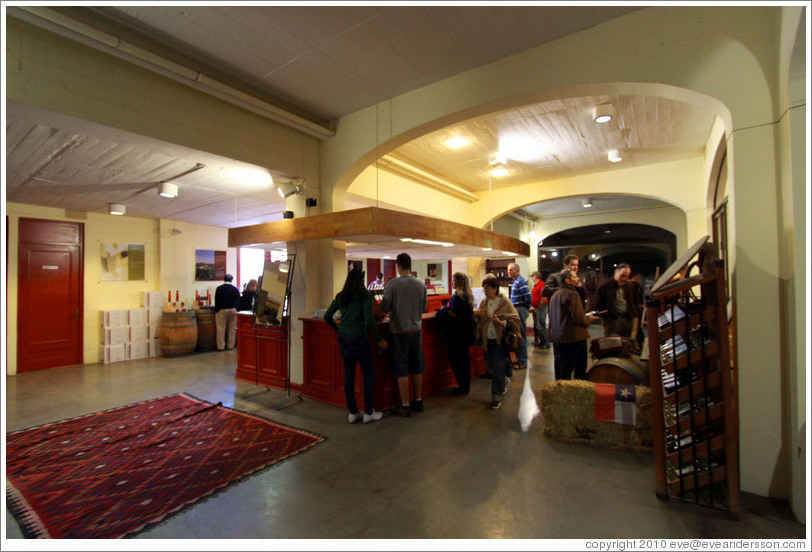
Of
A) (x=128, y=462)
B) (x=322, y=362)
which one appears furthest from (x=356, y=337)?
(x=128, y=462)

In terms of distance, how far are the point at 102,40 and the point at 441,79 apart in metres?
2.99

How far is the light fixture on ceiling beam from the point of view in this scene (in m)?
4.40

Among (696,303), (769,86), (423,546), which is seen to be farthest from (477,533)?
(769,86)

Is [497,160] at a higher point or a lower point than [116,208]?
higher

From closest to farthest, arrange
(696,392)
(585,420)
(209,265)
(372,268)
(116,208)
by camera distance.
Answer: (696,392) < (585,420) < (116,208) < (209,265) < (372,268)

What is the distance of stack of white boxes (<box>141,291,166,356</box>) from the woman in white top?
7.28 m

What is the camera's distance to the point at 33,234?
22.2 ft

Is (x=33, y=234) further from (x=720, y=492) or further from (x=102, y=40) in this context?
(x=720, y=492)

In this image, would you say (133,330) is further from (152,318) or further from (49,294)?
(49,294)

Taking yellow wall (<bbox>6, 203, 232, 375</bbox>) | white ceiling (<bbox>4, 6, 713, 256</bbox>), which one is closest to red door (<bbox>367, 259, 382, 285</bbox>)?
yellow wall (<bbox>6, 203, 232, 375</bbox>)

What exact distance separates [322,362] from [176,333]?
16.1ft

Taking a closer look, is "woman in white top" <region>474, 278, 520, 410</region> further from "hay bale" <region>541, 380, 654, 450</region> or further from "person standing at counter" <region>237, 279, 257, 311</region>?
"person standing at counter" <region>237, 279, 257, 311</region>

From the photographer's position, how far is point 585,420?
3453mm

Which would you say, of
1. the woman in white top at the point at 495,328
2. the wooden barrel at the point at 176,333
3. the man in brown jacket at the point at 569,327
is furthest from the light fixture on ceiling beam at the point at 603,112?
the wooden barrel at the point at 176,333
